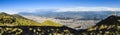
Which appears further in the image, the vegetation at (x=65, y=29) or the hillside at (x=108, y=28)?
the vegetation at (x=65, y=29)

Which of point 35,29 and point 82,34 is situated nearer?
point 82,34

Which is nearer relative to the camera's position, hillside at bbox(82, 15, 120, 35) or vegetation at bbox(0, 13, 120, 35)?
hillside at bbox(82, 15, 120, 35)

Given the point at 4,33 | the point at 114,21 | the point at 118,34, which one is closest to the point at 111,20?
the point at 114,21

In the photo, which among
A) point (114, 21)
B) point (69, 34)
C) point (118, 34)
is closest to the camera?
point (118, 34)

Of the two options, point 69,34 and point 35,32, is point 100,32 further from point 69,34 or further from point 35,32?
point 35,32

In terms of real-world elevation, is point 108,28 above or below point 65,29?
above

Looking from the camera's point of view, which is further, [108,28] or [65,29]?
[65,29]

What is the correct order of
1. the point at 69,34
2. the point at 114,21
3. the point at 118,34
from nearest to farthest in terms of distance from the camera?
1. the point at 118,34
2. the point at 114,21
3. the point at 69,34

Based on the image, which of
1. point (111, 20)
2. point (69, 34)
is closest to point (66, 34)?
point (69, 34)
